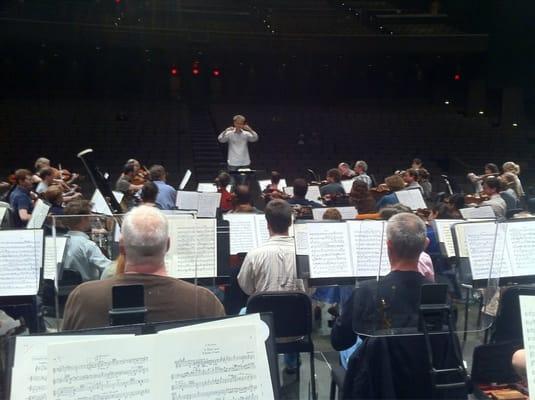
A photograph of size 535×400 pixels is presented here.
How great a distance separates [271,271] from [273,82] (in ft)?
72.9

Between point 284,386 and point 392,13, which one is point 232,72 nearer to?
point 392,13

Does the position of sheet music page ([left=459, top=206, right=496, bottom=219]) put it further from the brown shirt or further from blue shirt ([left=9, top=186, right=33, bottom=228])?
blue shirt ([left=9, top=186, right=33, bottom=228])

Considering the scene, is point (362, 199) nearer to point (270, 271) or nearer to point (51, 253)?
point (270, 271)

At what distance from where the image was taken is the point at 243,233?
5.16 meters

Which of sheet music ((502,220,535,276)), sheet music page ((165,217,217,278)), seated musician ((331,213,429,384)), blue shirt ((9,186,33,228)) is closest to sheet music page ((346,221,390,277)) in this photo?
sheet music ((502,220,535,276))

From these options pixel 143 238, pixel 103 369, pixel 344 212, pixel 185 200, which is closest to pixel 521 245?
pixel 143 238

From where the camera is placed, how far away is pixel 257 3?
85.7ft

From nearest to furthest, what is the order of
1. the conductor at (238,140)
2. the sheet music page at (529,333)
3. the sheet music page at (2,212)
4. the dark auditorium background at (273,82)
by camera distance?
the sheet music page at (529,333)
the sheet music page at (2,212)
the conductor at (238,140)
the dark auditorium background at (273,82)

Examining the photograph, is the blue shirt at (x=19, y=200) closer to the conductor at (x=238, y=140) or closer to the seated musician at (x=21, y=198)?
the seated musician at (x=21, y=198)

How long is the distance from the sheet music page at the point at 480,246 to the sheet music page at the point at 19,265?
2744 mm

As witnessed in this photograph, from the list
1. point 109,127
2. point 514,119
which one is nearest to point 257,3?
point 109,127

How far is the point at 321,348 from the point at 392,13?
23.6 m

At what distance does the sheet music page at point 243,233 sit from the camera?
5.13 metres

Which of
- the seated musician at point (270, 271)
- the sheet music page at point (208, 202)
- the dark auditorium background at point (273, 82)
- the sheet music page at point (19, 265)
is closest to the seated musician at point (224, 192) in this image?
the sheet music page at point (208, 202)
